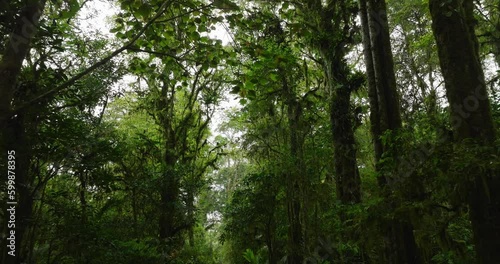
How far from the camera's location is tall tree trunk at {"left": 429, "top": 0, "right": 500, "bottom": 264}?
2.45m

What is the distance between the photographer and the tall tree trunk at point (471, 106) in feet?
8.03

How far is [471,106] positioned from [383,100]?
1244 mm

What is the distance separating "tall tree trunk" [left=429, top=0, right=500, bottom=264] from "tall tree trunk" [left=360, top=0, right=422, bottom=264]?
856mm

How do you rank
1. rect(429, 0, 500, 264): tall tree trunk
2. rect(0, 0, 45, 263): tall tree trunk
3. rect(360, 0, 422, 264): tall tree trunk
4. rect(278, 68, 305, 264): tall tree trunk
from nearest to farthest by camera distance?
rect(0, 0, 45, 263): tall tree trunk, rect(429, 0, 500, 264): tall tree trunk, rect(360, 0, 422, 264): tall tree trunk, rect(278, 68, 305, 264): tall tree trunk

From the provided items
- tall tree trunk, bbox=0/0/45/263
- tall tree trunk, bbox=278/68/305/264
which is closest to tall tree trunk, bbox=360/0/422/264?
tall tree trunk, bbox=0/0/45/263

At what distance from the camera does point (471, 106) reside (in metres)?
2.72

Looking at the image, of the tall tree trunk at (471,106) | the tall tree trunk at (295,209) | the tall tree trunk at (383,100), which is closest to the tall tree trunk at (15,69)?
the tall tree trunk at (471,106)

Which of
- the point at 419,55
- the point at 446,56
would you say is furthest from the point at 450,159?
the point at 419,55

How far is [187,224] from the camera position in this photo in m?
10.2

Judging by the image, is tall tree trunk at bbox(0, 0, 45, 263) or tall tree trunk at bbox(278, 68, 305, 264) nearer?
tall tree trunk at bbox(0, 0, 45, 263)

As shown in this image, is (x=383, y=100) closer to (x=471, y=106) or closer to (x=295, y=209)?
(x=471, y=106)

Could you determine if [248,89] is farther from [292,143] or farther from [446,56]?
[292,143]

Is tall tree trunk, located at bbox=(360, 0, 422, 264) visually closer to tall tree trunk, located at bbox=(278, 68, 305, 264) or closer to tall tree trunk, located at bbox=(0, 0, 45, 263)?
tall tree trunk, located at bbox=(0, 0, 45, 263)

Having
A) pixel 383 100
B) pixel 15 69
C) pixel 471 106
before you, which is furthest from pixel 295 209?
pixel 15 69
